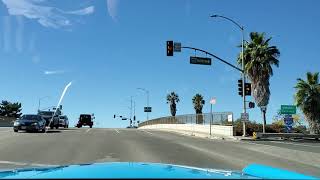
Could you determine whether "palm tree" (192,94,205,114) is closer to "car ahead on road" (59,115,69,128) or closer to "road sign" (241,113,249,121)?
"car ahead on road" (59,115,69,128)

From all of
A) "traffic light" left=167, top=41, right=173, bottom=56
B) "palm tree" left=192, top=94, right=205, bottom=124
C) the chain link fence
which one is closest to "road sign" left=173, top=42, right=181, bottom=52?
"traffic light" left=167, top=41, right=173, bottom=56

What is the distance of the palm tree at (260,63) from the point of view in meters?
62.5

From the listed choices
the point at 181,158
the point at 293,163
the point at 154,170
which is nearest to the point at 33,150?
the point at 181,158

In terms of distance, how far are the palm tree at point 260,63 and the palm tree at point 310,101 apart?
14.4 feet

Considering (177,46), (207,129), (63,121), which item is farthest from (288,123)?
(63,121)

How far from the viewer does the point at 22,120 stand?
45750mm

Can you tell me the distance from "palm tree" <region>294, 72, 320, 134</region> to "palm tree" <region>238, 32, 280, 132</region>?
14.4 ft

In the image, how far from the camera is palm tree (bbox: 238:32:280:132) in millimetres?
62500

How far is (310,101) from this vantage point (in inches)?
2275

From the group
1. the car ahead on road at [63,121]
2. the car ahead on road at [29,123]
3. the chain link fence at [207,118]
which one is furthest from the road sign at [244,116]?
the car ahead on road at [63,121]

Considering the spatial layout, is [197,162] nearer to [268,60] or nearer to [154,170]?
[154,170]

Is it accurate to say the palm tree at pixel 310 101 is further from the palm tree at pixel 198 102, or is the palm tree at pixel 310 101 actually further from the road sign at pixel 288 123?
the palm tree at pixel 198 102

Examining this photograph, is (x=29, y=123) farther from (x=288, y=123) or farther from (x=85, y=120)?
(x=85, y=120)

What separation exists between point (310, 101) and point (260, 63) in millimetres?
7528
